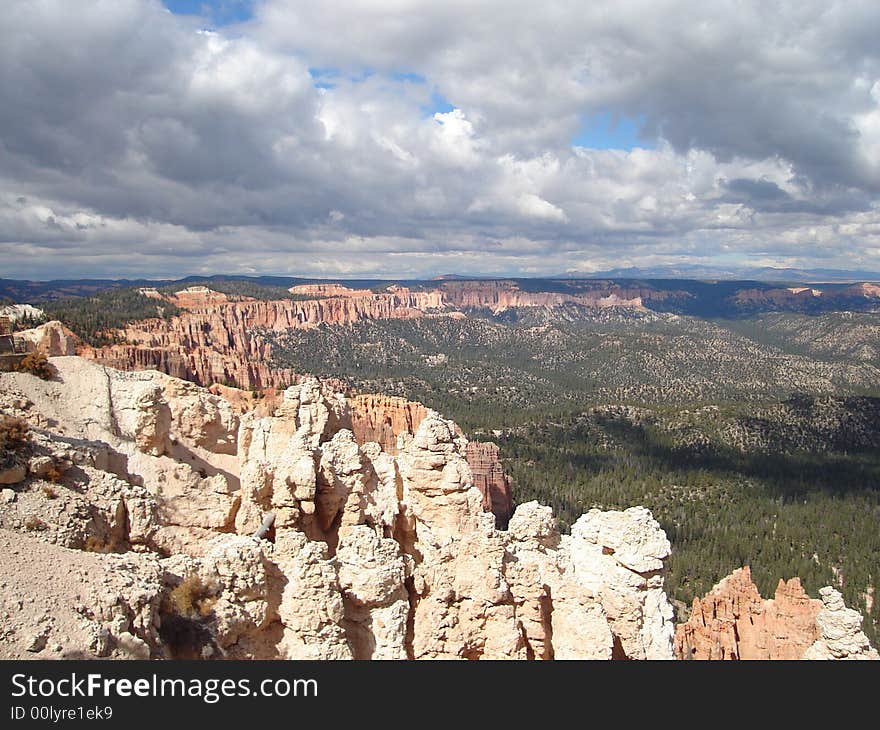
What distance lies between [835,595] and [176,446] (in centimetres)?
1981

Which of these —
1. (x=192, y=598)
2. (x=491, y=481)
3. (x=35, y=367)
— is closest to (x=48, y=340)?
(x=35, y=367)

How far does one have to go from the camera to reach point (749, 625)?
2203 cm

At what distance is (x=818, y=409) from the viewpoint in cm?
10962

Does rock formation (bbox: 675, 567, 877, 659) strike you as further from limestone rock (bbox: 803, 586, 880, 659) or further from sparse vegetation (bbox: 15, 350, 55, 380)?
sparse vegetation (bbox: 15, 350, 55, 380)

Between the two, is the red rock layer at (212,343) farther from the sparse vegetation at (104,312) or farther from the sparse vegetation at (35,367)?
the sparse vegetation at (35,367)

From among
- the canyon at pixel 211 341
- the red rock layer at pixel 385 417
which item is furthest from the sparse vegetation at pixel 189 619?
the canyon at pixel 211 341

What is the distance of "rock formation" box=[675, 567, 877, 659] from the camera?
2027 cm

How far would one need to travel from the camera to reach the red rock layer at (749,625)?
20.3 metres

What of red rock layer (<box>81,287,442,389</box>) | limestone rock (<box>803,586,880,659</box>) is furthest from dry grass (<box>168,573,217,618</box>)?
red rock layer (<box>81,287,442,389</box>)

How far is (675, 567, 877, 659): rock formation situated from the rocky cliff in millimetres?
7812

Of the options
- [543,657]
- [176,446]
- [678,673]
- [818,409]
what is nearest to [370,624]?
[543,657]

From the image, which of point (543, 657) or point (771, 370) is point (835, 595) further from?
point (771, 370)

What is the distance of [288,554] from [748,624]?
19.9 m

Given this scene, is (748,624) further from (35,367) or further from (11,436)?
(35,367)
